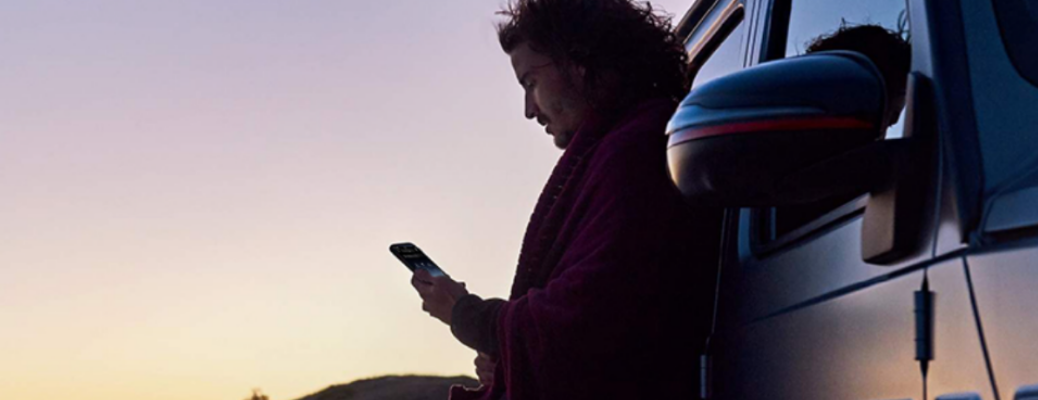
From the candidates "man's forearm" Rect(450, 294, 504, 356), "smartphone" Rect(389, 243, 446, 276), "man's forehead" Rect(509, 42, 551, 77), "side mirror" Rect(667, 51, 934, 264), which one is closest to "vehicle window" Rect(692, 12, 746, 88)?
"man's forehead" Rect(509, 42, 551, 77)

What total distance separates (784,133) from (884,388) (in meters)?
0.36

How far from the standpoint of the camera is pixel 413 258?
155 inches

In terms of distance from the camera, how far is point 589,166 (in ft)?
11.1

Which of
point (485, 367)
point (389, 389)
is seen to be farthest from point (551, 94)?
point (389, 389)

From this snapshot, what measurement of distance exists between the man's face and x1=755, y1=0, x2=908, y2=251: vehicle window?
0.65 m

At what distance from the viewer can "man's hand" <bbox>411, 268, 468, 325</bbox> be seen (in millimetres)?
3625

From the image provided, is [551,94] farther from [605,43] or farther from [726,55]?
[726,55]

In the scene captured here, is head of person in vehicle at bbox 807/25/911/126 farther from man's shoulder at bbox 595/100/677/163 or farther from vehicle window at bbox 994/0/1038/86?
man's shoulder at bbox 595/100/677/163

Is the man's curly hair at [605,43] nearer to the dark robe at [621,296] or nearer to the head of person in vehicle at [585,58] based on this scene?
the head of person in vehicle at [585,58]

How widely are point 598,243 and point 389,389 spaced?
1467 centimetres

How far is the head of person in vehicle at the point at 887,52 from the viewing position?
2238 millimetres

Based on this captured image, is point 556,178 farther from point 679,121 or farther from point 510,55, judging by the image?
point 679,121

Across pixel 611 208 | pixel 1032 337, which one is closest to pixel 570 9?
pixel 611 208

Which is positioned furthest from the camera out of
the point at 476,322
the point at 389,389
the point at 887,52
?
the point at 389,389
